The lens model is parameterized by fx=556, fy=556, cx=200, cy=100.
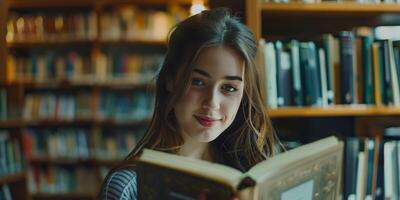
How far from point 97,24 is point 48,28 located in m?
0.36

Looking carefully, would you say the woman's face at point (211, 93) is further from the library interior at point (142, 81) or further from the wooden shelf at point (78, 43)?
the wooden shelf at point (78, 43)

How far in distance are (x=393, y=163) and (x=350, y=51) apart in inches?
13.5

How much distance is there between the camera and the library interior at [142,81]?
157 cm

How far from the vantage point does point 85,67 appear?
3.83 meters

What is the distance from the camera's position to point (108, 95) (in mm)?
3834

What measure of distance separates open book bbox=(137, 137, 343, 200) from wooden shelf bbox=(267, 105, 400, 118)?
0.53 metres

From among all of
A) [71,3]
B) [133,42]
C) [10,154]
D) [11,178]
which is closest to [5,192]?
[11,178]

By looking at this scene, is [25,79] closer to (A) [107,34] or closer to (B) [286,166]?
Answer: (A) [107,34]

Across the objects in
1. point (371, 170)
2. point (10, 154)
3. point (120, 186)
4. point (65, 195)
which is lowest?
point (65, 195)

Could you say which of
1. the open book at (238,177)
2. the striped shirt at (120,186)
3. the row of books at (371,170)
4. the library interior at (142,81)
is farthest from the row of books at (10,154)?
the open book at (238,177)

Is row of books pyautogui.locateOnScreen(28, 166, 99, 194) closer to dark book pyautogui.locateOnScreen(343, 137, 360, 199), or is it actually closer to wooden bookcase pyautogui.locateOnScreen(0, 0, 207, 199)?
wooden bookcase pyautogui.locateOnScreen(0, 0, 207, 199)

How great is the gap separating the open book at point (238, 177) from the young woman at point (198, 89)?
0.16 m

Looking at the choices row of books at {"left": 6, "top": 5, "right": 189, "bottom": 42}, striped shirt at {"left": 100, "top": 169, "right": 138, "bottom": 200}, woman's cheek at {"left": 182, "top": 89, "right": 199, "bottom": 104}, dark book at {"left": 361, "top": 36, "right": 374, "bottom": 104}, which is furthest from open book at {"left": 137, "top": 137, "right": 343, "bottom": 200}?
row of books at {"left": 6, "top": 5, "right": 189, "bottom": 42}

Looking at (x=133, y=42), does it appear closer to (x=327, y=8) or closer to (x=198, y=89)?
(x=327, y=8)
